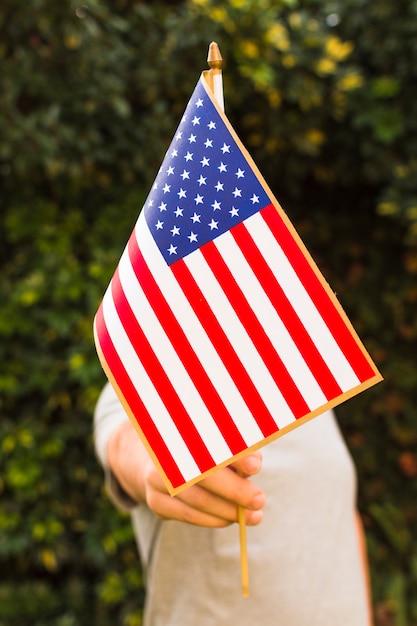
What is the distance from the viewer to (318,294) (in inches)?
32.5

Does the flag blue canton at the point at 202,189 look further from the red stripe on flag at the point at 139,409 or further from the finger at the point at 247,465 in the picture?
the finger at the point at 247,465

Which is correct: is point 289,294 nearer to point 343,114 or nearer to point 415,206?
point 415,206

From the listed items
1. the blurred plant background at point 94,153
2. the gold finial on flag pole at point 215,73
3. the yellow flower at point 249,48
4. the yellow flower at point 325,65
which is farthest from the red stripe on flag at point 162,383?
the yellow flower at point 325,65

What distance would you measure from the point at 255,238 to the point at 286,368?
178mm

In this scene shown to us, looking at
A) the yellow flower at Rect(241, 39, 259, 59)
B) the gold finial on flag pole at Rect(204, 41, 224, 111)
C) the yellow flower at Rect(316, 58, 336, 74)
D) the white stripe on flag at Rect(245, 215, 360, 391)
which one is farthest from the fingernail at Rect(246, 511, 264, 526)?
the yellow flower at Rect(316, 58, 336, 74)

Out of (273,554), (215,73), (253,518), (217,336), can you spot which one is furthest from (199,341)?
(273,554)

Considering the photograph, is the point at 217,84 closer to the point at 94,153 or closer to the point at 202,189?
the point at 202,189

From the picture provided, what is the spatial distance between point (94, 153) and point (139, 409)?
1.33 m

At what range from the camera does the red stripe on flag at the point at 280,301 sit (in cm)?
84

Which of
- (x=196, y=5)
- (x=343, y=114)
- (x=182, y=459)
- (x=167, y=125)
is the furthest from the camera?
(x=343, y=114)

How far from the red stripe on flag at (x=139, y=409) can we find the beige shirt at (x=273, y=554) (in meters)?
0.23

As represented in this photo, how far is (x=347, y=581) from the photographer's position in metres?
1.21

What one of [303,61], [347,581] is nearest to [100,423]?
[347,581]

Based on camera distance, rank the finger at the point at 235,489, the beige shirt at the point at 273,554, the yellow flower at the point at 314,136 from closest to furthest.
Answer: the finger at the point at 235,489 → the beige shirt at the point at 273,554 → the yellow flower at the point at 314,136
